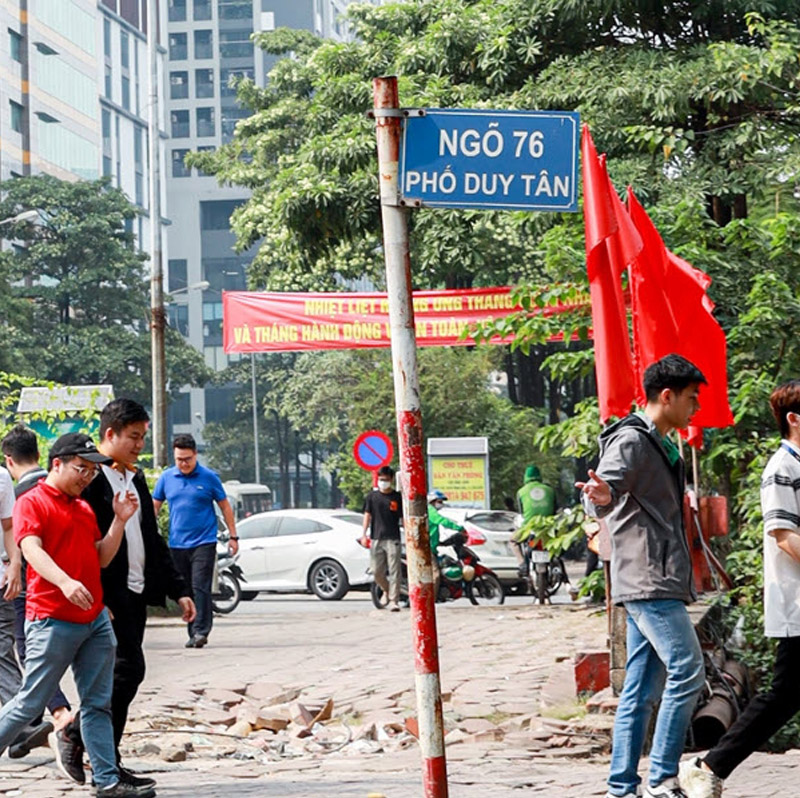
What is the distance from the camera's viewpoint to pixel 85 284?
207 feet

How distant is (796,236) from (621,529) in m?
7.80

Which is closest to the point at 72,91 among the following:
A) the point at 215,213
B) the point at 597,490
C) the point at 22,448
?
the point at 215,213

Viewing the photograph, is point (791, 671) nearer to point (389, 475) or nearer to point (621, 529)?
point (621, 529)

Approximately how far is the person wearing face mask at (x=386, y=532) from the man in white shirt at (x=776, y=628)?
13567mm

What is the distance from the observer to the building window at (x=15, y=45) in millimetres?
80425

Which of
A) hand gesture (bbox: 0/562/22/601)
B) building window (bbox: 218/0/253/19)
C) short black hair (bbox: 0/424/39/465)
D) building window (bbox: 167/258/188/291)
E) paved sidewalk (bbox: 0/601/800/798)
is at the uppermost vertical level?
building window (bbox: 218/0/253/19)

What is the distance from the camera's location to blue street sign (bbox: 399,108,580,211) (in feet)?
18.9

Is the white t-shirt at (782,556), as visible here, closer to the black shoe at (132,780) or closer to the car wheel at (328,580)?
the black shoe at (132,780)

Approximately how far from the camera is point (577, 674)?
9.75 m

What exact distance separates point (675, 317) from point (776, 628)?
4.69 metres

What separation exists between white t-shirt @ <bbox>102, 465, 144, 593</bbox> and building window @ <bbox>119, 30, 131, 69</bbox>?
102362mm

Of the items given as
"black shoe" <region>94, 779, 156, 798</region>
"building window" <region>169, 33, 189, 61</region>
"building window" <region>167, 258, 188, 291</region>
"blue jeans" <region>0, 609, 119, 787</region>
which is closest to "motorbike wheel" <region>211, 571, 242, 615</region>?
"black shoe" <region>94, 779, 156, 798</region>

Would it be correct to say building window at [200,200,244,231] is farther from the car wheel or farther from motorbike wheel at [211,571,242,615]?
motorbike wheel at [211,571,242,615]

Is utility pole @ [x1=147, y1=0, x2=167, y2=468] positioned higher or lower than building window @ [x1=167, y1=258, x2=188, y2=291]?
lower
